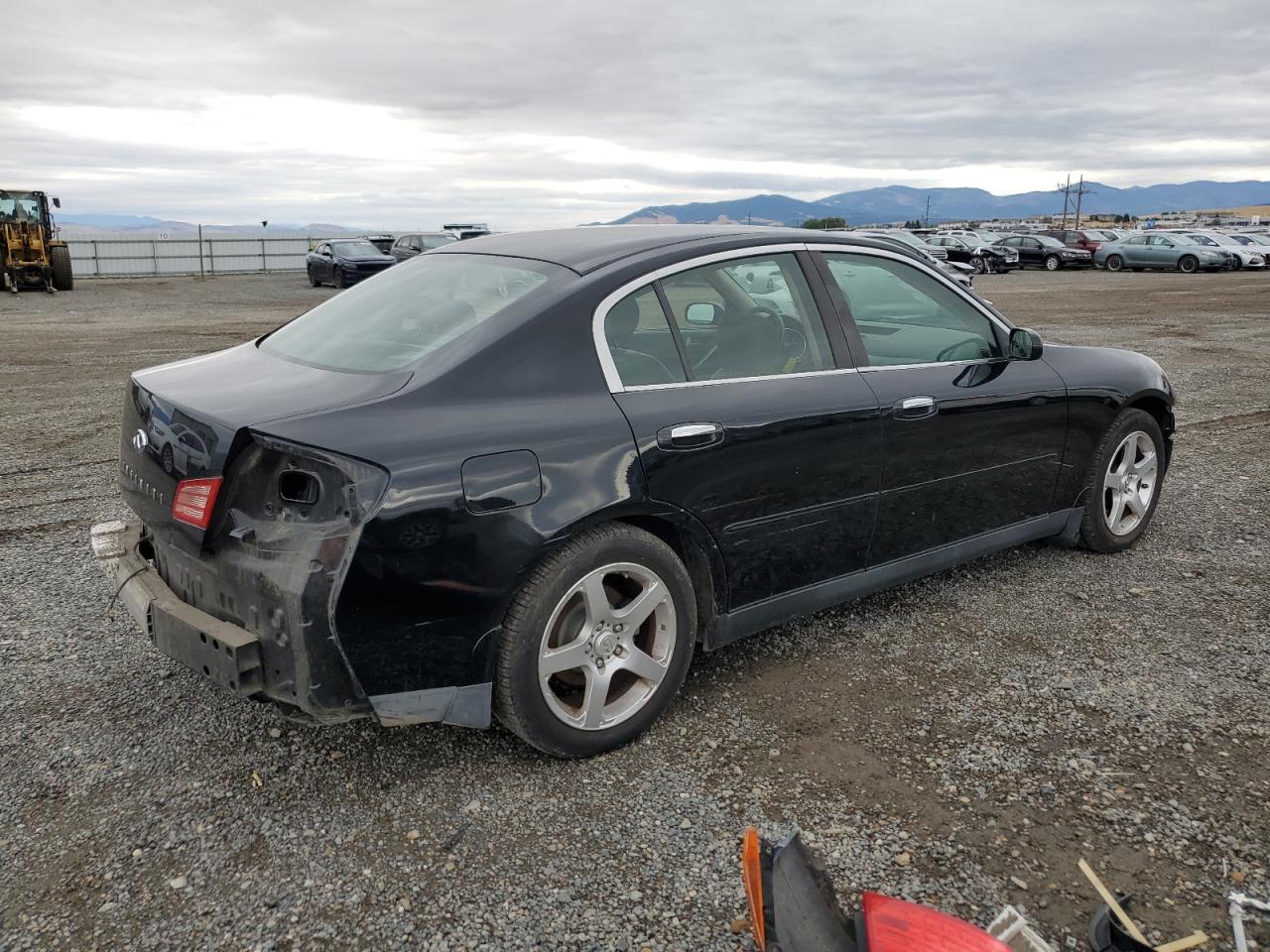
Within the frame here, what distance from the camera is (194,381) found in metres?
3.13

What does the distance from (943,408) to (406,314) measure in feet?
6.74

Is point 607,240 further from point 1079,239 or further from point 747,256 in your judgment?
point 1079,239

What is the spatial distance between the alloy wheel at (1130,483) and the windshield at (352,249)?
26.0 meters

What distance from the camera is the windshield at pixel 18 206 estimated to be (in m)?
24.3

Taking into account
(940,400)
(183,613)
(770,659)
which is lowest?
(770,659)

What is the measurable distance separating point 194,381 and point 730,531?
1768 millimetres

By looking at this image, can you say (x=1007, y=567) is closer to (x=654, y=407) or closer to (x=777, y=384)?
(x=777, y=384)

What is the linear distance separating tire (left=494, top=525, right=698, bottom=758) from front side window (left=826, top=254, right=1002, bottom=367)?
1322 millimetres

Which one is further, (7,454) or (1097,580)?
(7,454)

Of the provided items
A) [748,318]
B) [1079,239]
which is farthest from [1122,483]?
[1079,239]

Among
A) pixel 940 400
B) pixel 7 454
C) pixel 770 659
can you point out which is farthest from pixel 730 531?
pixel 7 454

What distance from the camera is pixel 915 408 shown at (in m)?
3.77

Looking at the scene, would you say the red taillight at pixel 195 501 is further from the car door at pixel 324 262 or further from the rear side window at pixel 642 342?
the car door at pixel 324 262

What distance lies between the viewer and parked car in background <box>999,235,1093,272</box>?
35719 millimetres
